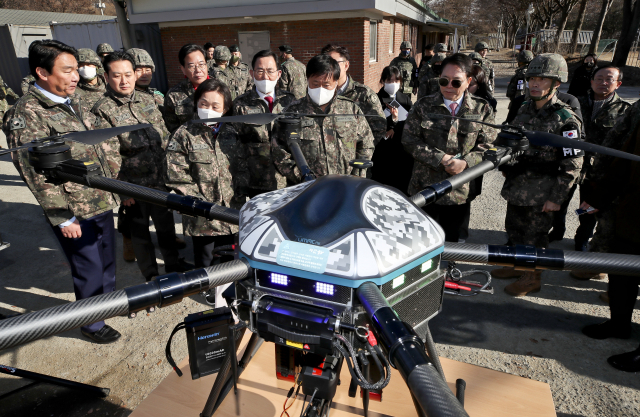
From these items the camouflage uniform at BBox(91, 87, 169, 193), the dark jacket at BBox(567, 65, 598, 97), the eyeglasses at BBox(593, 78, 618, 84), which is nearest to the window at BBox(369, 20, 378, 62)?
the dark jacket at BBox(567, 65, 598, 97)

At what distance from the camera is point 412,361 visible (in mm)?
958

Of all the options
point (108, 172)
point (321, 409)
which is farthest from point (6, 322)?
point (108, 172)

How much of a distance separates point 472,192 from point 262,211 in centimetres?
291

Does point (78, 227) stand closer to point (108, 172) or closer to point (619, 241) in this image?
point (108, 172)

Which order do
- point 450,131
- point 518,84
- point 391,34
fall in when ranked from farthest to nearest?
point 391,34 → point 518,84 → point 450,131

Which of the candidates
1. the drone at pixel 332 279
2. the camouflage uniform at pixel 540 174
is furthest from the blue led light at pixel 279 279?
the camouflage uniform at pixel 540 174

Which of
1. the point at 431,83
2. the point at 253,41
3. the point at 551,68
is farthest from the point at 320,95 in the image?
the point at 253,41

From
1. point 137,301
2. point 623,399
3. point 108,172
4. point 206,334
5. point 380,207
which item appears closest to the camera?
point 137,301

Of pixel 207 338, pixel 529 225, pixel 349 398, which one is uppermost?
pixel 207 338

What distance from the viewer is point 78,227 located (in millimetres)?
3123

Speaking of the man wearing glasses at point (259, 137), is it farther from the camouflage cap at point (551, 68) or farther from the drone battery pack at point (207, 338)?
the camouflage cap at point (551, 68)

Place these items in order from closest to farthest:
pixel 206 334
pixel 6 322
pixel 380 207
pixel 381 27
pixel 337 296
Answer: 1. pixel 6 322
2. pixel 337 296
3. pixel 380 207
4. pixel 206 334
5. pixel 381 27

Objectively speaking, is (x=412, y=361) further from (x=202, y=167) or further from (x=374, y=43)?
(x=374, y=43)

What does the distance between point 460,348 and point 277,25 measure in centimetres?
1367
